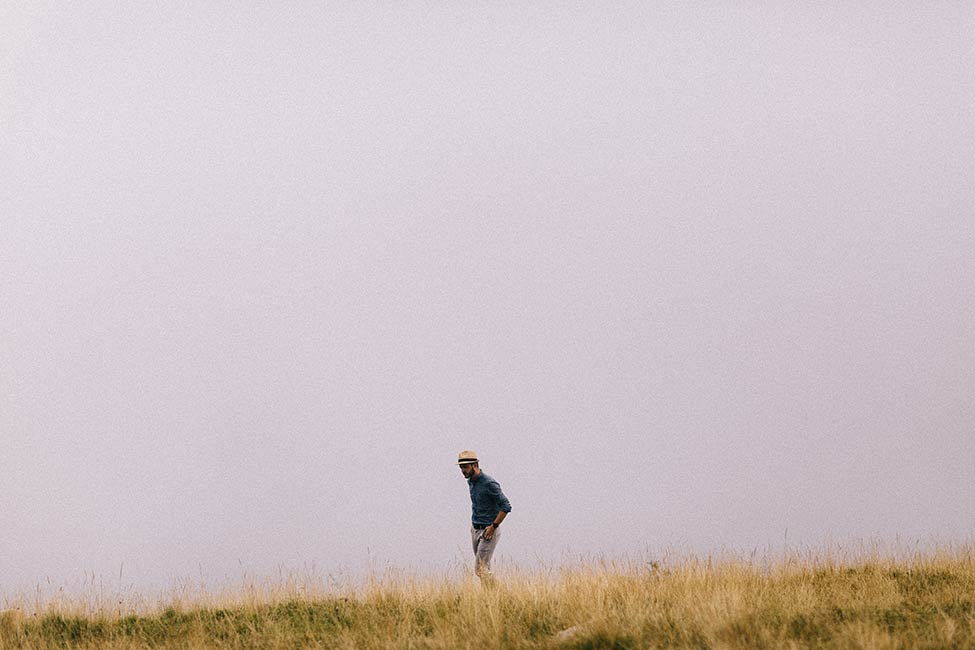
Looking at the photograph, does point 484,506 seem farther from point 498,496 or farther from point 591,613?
point 591,613

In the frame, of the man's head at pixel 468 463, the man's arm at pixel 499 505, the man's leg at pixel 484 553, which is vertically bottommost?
the man's leg at pixel 484 553

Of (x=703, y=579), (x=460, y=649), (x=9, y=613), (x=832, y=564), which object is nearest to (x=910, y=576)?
(x=832, y=564)

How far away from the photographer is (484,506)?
12.4 m

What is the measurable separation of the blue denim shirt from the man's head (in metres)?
0.10

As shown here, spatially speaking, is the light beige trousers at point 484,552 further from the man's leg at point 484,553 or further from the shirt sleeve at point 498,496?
the shirt sleeve at point 498,496

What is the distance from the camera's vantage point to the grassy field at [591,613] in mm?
7609

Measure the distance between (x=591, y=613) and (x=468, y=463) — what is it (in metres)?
4.10

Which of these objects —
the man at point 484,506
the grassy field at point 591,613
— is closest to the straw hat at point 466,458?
the man at point 484,506

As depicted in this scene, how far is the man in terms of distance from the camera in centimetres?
1227

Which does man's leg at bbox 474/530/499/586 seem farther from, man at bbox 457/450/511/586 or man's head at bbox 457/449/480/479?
man's head at bbox 457/449/480/479

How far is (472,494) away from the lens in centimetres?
1260

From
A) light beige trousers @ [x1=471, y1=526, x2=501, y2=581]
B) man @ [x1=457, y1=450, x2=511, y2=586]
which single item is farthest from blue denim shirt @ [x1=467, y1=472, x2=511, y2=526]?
light beige trousers @ [x1=471, y1=526, x2=501, y2=581]

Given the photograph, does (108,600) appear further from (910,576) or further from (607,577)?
(910,576)

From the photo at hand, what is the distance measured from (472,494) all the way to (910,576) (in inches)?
240
